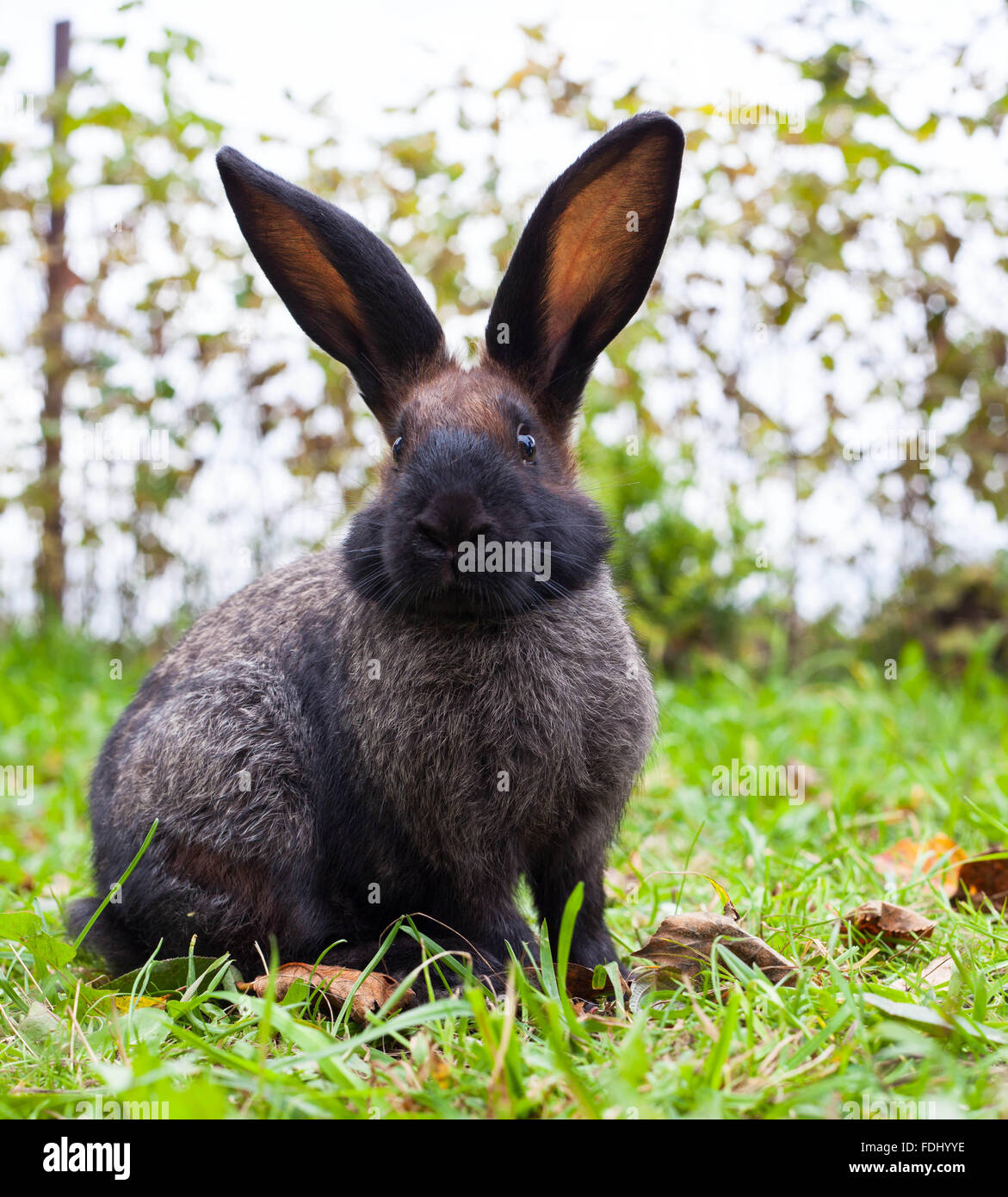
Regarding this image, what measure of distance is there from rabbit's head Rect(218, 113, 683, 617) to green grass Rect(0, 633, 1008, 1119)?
121 cm

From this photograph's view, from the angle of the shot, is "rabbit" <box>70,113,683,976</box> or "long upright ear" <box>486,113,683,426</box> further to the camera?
"long upright ear" <box>486,113,683,426</box>

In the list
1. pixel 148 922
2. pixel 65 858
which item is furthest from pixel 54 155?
pixel 148 922

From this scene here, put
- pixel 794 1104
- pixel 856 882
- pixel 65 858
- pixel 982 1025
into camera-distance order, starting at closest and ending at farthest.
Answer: pixel 794 1104
pixel 982 1025
pixel 856 882
pixel 65 858

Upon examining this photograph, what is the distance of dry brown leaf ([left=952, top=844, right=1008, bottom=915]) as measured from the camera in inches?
151

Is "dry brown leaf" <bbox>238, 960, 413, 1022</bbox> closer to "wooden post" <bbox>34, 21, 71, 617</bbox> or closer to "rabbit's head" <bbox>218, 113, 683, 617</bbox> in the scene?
"rabbit's head" <bbox>218, 113, 683, 617</bbox>

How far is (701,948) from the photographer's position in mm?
3004

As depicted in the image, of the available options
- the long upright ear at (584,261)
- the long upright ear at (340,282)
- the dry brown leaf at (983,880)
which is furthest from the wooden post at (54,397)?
the dry brown leaf at (983,880)

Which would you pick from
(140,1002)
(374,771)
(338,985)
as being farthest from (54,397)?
(338,985)

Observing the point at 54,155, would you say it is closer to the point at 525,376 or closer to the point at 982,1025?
the point at 525,376

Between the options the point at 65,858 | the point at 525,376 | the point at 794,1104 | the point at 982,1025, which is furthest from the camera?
the point at 65,858

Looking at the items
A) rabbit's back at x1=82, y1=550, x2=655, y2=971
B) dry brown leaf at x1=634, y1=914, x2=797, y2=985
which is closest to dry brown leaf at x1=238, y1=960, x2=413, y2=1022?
rabbit's back at x1=82, y1=550, x2=655, y2=971

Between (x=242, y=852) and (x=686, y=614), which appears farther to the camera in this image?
(x=686, y=614)
